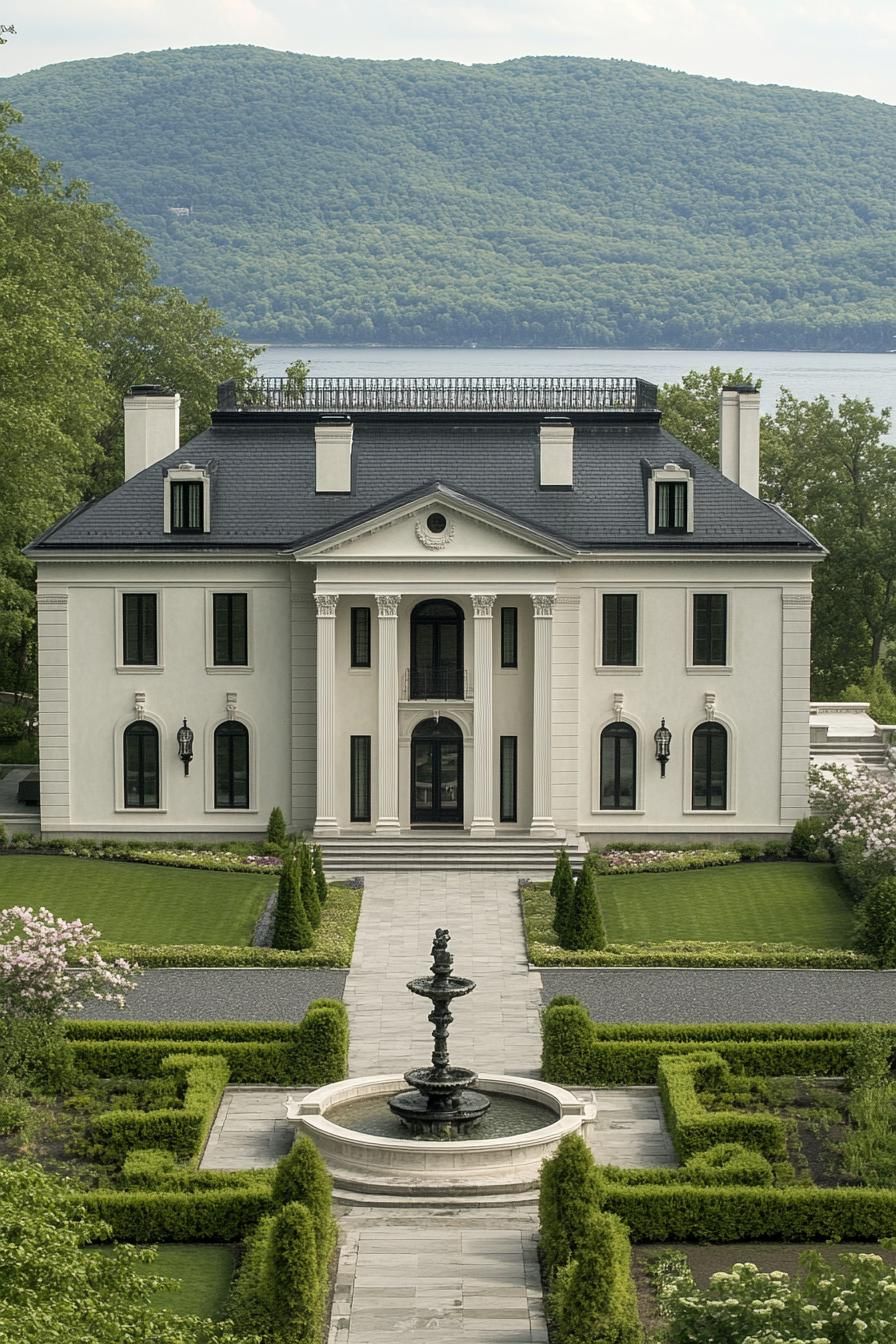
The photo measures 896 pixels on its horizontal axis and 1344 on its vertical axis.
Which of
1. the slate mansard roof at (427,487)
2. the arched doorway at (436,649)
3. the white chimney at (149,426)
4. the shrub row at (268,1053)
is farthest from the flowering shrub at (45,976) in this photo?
the white chimney at (149,426)

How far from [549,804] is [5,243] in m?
23.6

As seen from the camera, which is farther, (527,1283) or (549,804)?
(549,804)

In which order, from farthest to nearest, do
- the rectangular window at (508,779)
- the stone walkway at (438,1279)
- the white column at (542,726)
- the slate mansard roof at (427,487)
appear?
the rectangular window at (508,779), the slate mansard roof at (427,487), the white column at (542,726), the stone walkway at (438,1279)

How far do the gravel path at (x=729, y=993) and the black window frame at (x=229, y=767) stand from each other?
14780 mm

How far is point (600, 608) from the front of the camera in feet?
186

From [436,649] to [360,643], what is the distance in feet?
6.27

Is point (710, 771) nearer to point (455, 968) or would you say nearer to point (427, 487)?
point (427, 487)

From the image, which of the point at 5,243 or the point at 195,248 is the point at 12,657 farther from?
the point at 195,248

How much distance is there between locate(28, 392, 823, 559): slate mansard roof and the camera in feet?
185

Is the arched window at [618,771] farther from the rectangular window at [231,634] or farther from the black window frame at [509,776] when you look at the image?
the rectangular window at [231,634]

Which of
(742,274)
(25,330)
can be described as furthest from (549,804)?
(742,274)

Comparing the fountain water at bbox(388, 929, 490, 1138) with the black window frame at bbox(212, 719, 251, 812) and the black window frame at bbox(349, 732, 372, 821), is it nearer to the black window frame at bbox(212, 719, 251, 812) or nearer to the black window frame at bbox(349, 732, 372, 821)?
the black window frame at bbox(349, 732, 372, 821)

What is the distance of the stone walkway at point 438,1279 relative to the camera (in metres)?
26.8

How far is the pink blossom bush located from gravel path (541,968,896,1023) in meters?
5.09
